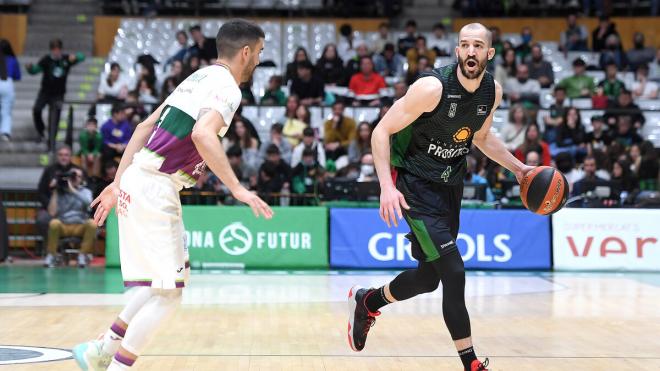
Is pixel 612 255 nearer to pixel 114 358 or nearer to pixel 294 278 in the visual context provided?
pixel 294 278

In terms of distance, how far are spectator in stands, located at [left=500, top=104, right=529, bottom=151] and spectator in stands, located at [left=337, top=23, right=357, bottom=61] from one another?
4420mm

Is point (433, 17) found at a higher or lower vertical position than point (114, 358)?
higher

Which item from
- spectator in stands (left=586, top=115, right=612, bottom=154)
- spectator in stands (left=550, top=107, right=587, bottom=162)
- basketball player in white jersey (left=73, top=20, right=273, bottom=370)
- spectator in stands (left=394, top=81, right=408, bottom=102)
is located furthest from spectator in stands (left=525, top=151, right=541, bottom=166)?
basketball player in white jersey (left=73, top=20, right=273, bottom=370)

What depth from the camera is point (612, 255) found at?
1465cm

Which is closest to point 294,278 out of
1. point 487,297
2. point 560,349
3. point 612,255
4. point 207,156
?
point 487,297

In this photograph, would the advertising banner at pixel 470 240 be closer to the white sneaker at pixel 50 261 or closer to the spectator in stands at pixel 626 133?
the spectator in stands at pixel 626 133

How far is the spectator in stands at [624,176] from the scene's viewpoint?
16.1 m

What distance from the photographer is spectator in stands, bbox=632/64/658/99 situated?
19.7 metres

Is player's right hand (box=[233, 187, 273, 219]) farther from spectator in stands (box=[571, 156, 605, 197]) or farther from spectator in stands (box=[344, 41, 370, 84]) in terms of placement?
spectator in stands (box=[344, 41, 370, 84])

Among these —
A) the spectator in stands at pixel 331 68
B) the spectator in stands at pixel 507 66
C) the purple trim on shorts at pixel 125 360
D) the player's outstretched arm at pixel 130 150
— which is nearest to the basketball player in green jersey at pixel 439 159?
the player's outstretched arm at pixel 130 150

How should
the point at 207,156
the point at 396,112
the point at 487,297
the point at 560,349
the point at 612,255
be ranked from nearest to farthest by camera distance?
the point at 207,156, the point at 396,112, the point at 560,349, the point at 487,297, the point at 612,255

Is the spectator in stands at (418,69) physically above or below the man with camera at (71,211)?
above

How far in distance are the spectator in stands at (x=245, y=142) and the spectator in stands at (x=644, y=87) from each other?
7.92 metres

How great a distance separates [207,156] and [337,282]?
24.2 ft
